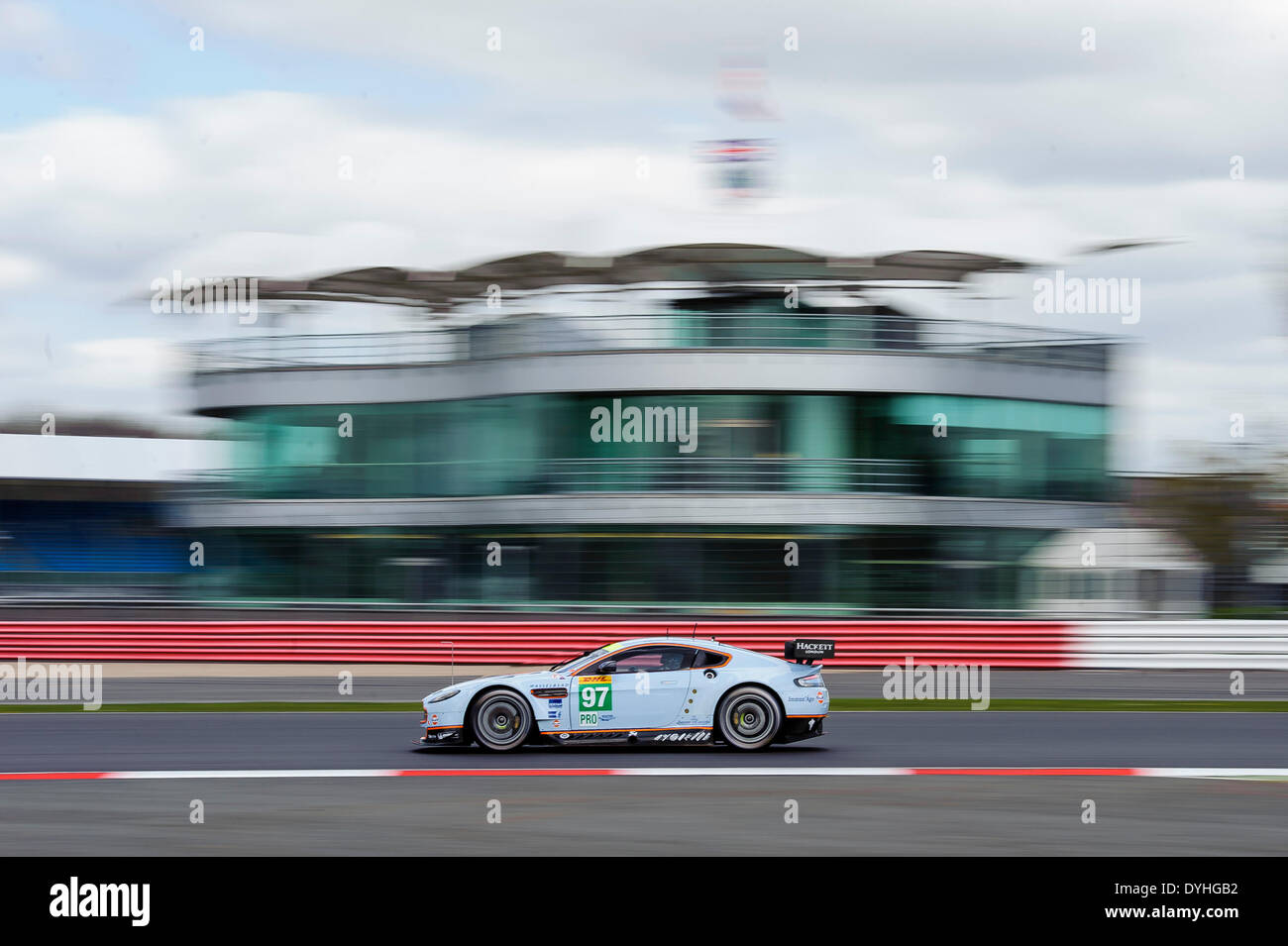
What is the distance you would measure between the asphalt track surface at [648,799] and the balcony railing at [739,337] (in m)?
14.8

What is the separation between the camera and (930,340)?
28.8 m

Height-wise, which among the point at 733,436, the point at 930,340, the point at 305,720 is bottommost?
the point at 305,720

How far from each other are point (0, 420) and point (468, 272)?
27.6 metres

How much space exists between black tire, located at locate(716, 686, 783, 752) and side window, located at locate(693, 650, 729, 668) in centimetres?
28

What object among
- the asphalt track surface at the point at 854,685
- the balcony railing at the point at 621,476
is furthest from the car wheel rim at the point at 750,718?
the balcony railing at the point at 621,476

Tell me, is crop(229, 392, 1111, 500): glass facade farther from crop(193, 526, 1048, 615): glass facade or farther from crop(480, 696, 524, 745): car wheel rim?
crop(480, 696, 524, 745): car wheel rim

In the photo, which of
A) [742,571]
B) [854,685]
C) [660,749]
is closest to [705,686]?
[660,749]

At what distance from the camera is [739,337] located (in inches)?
1102

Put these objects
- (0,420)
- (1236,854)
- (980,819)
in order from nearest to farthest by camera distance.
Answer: (1236,854)
(980,819)
(0,420)

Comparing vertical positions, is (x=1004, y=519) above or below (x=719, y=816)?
above

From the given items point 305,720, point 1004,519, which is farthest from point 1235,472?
point 305,720

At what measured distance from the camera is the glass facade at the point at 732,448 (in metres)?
27.6
